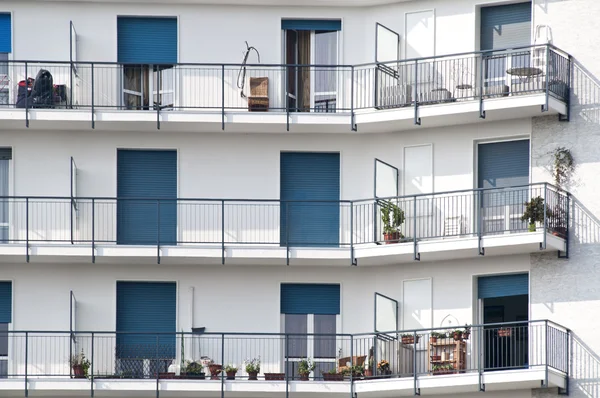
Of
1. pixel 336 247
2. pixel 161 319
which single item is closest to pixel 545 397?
pixel 336 247

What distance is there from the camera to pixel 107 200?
154ft

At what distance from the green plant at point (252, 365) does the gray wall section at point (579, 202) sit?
21.8 ft

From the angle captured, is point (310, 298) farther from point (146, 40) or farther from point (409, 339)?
point (146, 40)

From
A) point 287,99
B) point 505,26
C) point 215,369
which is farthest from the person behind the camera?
point 287,99

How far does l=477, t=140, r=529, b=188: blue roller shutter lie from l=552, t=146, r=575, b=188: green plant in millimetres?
939

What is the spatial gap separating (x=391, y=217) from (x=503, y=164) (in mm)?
2970

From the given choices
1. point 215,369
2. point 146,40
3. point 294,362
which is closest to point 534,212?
point 294,362

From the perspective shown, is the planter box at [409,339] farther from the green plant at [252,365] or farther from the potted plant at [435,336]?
the green plant at [252,365]

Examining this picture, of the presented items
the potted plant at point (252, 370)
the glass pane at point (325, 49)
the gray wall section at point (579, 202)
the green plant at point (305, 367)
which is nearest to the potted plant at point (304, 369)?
the green plant at point (305, 367)

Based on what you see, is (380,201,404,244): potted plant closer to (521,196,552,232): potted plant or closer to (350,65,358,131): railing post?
(350,65,358,131): railing post

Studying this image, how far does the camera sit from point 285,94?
47.1 m

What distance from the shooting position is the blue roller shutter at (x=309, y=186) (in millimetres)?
46969

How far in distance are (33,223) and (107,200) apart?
1.89 meters

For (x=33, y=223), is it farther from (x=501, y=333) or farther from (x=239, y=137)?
(x=501, y=333)
